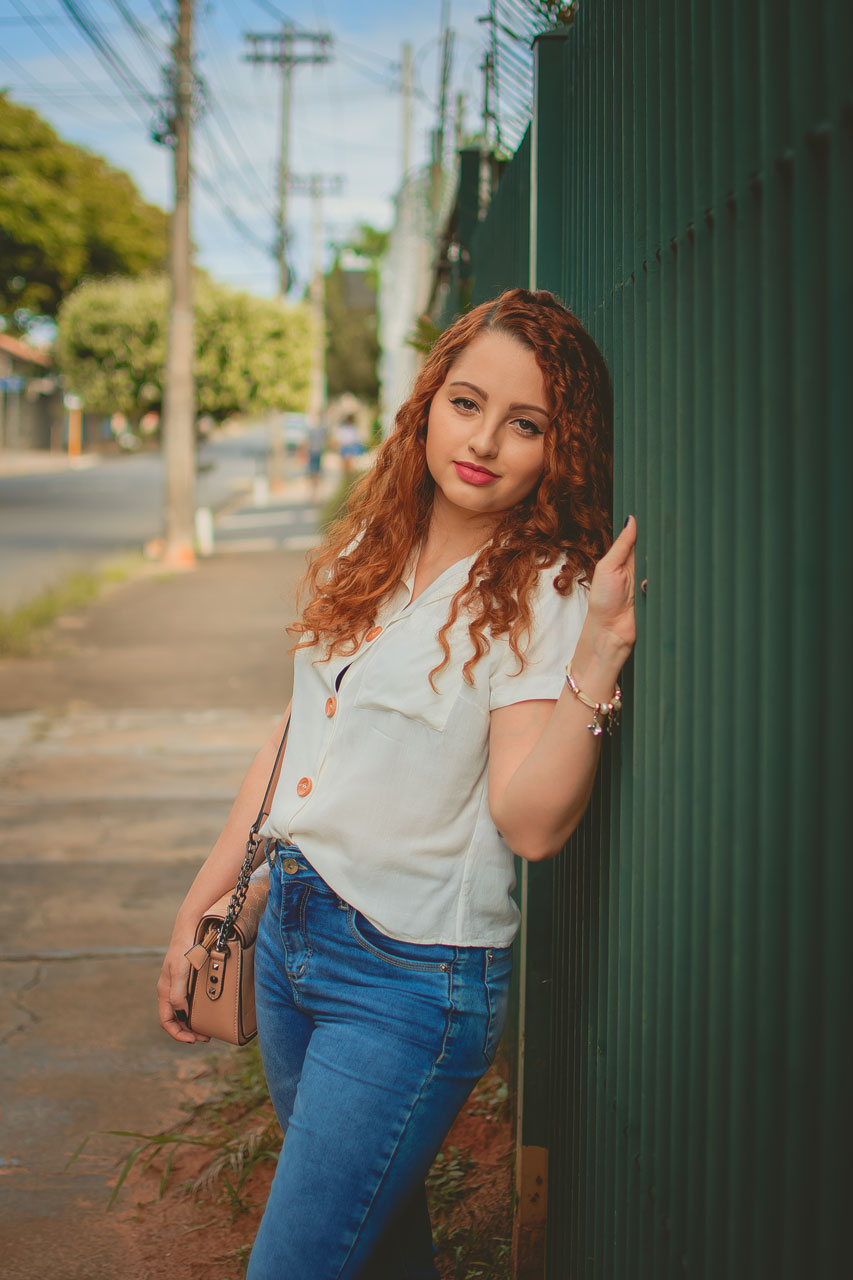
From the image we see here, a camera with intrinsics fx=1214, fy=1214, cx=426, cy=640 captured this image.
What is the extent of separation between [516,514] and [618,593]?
1.13 feet

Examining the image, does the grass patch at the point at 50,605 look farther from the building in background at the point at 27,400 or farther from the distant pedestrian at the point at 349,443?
the building in background at the point at 27,400

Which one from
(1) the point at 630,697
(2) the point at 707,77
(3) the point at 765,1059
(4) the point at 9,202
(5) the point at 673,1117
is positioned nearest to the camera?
(3) the point at 765,1059

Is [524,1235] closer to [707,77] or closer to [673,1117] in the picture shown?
[673,1117]

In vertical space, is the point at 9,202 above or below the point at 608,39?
above

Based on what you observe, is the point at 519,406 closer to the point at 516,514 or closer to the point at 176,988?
the point at 516,514

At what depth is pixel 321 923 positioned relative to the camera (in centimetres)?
180

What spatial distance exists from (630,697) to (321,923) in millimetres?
566

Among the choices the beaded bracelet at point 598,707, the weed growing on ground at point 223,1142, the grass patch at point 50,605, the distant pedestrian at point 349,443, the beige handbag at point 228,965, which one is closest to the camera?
the beaded bracelet at point 598,707

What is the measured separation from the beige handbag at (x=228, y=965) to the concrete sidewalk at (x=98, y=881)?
0.72m

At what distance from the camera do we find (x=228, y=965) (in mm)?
2033

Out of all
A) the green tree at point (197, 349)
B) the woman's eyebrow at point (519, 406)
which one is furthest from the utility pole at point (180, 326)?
the woman's eyebrow at point (519, 406)

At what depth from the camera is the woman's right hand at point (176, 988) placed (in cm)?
207

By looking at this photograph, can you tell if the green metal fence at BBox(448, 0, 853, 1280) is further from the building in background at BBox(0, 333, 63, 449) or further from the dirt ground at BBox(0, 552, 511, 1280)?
the building in background at BBox(0, 333, 63, 449)

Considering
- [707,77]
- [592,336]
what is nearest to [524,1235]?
[592,336]
